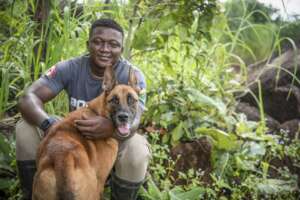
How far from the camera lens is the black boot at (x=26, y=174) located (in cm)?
361

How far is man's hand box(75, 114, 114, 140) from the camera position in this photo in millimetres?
3285

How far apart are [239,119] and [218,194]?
2.87 feet

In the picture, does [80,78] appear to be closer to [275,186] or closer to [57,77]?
[57,77]

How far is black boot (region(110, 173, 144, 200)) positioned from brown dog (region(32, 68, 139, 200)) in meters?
0.28

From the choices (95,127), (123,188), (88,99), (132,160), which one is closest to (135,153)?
(132,160)

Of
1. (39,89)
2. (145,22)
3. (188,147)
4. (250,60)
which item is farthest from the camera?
(250,60)

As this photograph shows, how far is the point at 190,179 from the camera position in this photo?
177 inches

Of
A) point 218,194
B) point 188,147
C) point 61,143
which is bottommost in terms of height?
point 218,194

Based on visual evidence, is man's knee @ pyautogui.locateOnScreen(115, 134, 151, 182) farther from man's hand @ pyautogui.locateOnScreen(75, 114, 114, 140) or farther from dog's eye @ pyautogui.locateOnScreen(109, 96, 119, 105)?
dog's eye @ pyautogui.locateOnScreen(109, 96, 119, 105)

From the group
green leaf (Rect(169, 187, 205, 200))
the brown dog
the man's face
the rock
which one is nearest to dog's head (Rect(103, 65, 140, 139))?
the brown dog

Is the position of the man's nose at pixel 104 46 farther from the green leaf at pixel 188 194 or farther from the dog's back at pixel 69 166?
the green leaf at pixel 188 194

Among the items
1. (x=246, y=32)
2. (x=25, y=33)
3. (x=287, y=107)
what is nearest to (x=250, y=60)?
(x=246, y=32)

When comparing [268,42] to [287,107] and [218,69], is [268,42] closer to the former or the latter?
[287,107]

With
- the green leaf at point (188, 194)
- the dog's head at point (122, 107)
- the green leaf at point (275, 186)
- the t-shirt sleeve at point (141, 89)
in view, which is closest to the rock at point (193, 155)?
the green leaf at point (275, 186)
